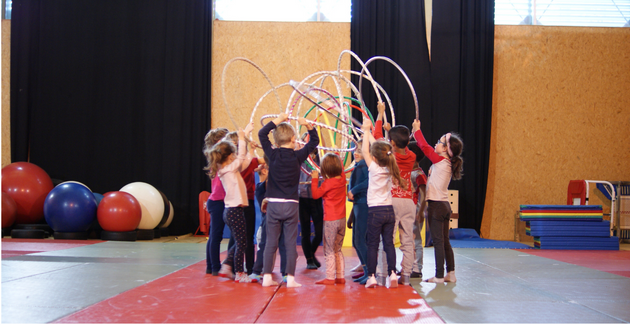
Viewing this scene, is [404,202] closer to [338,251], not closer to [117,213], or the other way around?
[338,251]

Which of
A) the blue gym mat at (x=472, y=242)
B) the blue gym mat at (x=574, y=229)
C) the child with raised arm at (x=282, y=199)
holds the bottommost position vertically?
the blue gym mat at (x=472, y=242)

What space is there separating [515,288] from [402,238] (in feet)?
3.45

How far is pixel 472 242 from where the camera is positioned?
828 cm

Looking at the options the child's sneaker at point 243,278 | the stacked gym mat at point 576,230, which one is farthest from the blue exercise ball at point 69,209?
the stacked gym mat at point 576,230

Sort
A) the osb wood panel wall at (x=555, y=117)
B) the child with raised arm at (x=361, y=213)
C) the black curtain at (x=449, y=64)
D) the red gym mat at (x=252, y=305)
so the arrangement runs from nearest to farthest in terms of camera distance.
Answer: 1. the red gym mat at (x=252, y=305)
2. the child with raised arm at (x=361, y=213)
3. the black curtain at (x=449, y=64)
4. the osb wood panel wall at (x=555, y=117)

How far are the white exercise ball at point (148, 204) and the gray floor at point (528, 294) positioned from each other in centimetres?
500

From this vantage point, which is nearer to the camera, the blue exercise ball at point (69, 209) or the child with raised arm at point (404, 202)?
the child with raised arm at point (404, 202)

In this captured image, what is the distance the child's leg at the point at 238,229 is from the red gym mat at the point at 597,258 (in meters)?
4.07

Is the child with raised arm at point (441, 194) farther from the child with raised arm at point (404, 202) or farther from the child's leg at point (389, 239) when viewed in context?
the child's leg at point (389, 239)

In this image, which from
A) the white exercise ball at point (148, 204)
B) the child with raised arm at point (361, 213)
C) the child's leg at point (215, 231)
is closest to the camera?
the child with raised arm at point (361, 213)

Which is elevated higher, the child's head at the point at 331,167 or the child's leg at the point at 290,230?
the child's head at the point at 331,167

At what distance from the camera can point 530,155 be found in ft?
31.9

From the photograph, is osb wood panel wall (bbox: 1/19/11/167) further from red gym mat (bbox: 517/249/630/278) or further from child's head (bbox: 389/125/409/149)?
red gym mat (bbox: 517/249/630/278)

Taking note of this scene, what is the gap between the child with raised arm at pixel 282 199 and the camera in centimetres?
376
